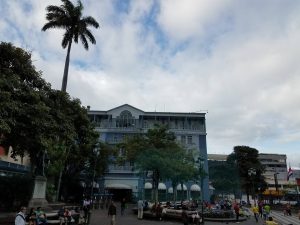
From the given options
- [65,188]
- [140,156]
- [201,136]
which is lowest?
[65,188]

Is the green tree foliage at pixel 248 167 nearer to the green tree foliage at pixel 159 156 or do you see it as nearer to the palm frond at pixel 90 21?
the green tree foliage at pixel 159 156

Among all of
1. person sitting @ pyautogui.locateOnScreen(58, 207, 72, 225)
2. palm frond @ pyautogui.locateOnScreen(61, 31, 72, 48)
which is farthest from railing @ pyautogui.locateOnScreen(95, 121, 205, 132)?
person sitting @ pyautogui.locateOnScreen(58, 207, 72, 225)

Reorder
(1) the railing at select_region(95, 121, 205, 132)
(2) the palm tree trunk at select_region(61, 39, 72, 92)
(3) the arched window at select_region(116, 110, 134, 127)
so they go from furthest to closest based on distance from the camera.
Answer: (3) the arched window at select_region(116, 110, 134, 127) < (1) the railing at select_region(95, 121, 205, 132) < (2) the palm tree trunk at select_region(61, 39, 72, 92)

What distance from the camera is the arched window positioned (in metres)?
58.5

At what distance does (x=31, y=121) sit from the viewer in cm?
1817

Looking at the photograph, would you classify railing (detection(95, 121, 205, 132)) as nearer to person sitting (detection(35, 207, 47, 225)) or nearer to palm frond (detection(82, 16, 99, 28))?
palm frond (detection(82, 16, 99, 28))

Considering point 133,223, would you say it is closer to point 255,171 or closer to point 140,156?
point 140,156

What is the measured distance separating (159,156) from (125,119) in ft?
71.3

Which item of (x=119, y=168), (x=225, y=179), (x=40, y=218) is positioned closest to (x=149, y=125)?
(x=119, y=168)

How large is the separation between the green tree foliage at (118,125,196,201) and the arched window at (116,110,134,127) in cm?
1347

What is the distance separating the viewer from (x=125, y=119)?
5872 centimetres

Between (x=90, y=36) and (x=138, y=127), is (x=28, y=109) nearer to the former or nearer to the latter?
(x=90, y=36)

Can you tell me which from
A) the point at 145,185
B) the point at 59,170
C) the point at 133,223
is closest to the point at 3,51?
the point at 133,223

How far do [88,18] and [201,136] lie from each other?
101ft
